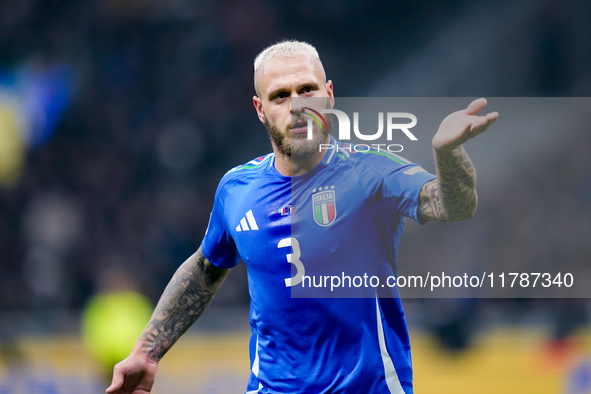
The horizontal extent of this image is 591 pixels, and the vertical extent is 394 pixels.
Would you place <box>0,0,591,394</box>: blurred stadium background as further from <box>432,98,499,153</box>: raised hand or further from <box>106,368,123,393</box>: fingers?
<box>432,98,499,153</box>: raised hand

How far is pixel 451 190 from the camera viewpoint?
8.52 feet

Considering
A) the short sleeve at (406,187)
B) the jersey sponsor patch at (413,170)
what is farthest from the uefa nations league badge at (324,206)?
the jersey sponsor patch at (413,170)

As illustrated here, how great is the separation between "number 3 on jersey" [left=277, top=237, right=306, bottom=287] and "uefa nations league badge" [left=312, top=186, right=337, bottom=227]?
6.3 inches

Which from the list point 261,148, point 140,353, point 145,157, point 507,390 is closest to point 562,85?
point 261,148

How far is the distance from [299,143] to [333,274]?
26.0 inches

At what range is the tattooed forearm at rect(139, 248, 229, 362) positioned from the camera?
147 inches

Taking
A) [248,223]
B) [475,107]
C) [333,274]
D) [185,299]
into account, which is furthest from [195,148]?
[475,107]

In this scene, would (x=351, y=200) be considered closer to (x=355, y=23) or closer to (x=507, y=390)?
(x=507, y=390)

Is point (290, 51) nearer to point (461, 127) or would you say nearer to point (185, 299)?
point (461, 127)

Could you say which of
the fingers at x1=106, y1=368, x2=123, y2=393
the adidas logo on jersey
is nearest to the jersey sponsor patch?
the adidas logo on jersey

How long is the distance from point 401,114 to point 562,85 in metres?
10.1

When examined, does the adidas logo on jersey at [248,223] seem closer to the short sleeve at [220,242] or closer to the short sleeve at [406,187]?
the short sleeve at [220,242]

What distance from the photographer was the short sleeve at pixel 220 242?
3.68m

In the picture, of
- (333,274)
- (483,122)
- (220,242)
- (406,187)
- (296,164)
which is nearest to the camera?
(483,122)
